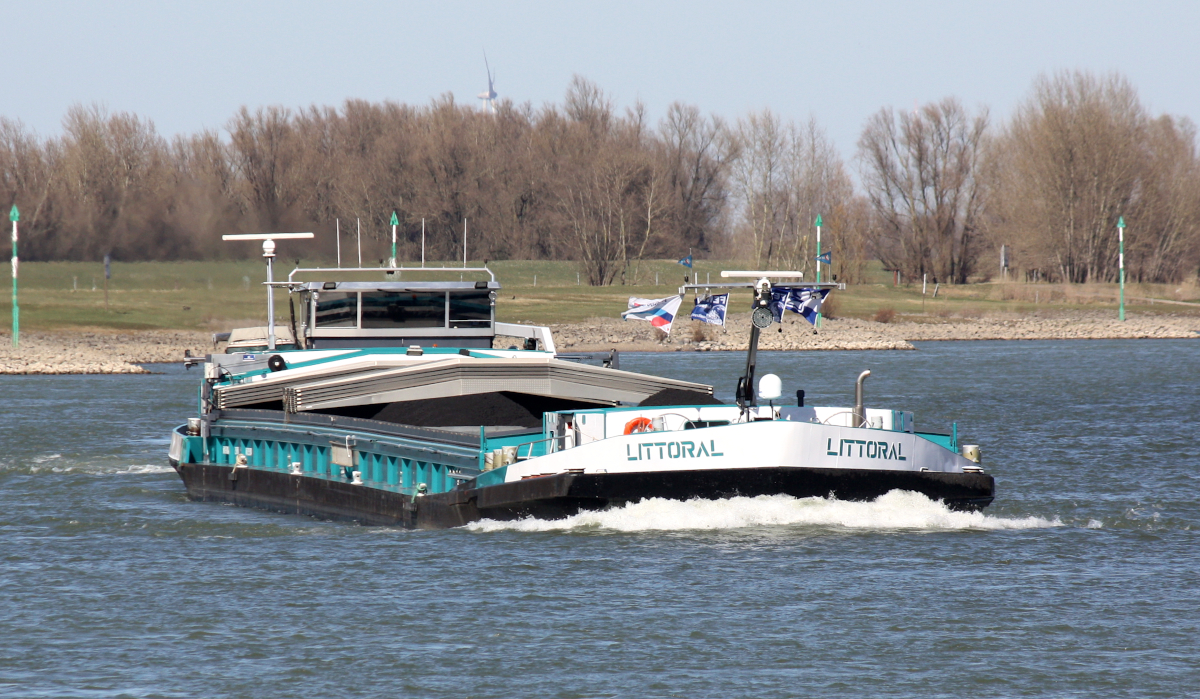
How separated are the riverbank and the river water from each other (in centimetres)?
3406

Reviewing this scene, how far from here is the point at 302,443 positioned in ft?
64.3

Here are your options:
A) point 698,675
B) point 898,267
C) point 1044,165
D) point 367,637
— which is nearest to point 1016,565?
point 698,675

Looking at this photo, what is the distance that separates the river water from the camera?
11.5m

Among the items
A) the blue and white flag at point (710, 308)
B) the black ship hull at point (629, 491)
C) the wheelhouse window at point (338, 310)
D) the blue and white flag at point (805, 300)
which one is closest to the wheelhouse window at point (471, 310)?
the wheelhouse window at point (338, 310)

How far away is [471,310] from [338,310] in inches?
83.6

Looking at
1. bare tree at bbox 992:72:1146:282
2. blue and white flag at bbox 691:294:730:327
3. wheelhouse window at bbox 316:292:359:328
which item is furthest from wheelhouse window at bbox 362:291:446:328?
bare tree at bbox 992:72:1146:282

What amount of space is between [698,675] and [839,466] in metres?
4.77

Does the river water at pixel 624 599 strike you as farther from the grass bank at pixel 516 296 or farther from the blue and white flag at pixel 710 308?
the grass bank at pixel 516 296

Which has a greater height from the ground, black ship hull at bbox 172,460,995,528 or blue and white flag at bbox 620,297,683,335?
blue and white flag at bbox 620,297,683,335

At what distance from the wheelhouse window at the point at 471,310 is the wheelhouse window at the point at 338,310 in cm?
156

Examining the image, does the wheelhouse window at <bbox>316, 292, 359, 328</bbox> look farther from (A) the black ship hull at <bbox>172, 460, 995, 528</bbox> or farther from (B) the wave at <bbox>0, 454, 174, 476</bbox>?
(B) the wave at <bbox>0, 454, 174, 476</bbox>

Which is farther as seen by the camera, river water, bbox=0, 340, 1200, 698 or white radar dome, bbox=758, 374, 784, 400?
white radar dome, bbox=758, 374, 784, 400

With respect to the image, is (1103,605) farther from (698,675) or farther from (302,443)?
(302,443)

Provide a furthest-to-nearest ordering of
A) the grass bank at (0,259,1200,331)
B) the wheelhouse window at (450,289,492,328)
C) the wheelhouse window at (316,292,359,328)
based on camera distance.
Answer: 1. the grass bank at (0,259,1200,331)
2. the wheelhouse window at (450,289,492,328)
3. the wheelhouse window at (316,292,359,328)
